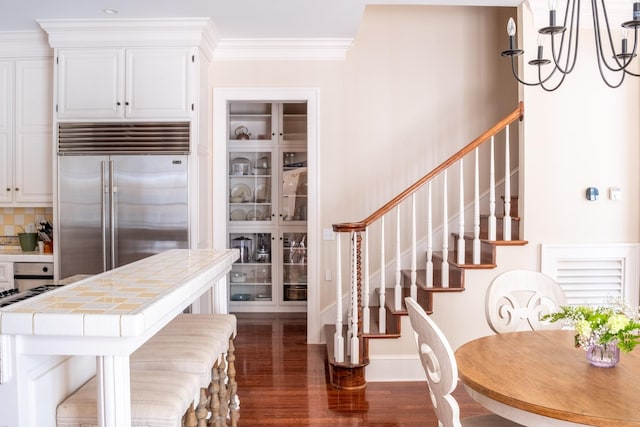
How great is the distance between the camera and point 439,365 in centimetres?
169

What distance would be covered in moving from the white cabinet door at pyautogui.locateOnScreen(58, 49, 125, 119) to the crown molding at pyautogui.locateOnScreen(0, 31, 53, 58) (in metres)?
0.35

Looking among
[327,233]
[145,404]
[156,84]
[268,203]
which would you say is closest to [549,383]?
[145,404]

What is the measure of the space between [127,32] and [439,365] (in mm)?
3628

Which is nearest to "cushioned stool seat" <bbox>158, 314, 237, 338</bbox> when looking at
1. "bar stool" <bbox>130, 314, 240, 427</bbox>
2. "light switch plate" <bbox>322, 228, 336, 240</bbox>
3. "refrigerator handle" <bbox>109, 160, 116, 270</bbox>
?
"bar stool" <bbox>130, 314, 240, 427</bbox>

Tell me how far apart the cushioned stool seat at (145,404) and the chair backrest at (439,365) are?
2.73 feet

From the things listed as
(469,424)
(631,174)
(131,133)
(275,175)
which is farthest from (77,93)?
(631,174)

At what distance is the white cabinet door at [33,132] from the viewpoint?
4.28m

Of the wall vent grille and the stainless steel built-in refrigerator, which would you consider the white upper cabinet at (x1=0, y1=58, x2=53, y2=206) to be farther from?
the wall vent grille

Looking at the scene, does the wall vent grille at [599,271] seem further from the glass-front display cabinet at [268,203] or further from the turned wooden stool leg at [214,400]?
the glass-front display cabinet at [268,203]

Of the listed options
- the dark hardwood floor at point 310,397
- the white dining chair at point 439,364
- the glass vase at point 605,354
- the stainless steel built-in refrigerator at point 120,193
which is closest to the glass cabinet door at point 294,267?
the dark hardwood floor at point 310,397

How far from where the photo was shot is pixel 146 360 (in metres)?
1.81

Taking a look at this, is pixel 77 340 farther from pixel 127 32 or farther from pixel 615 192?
pixel 615 192

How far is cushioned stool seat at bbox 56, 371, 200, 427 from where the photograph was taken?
4.80 feet

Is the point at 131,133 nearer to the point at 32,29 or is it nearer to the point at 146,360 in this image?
the point at 32,29
